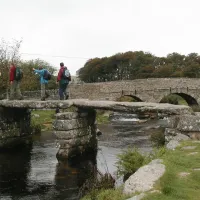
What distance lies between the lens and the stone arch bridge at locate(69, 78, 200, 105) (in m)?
38.8

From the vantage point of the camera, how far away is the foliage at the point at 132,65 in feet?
235

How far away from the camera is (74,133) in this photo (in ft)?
51.0

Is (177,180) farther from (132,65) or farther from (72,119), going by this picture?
(132,65)

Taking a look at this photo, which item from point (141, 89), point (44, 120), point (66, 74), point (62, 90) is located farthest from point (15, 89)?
point (141, 89)

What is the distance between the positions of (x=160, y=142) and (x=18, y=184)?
16.9 ft

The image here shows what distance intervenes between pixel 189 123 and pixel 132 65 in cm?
6668

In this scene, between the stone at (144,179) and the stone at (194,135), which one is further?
the stone at (194,135)

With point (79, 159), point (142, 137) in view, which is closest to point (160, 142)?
point (79, 159)

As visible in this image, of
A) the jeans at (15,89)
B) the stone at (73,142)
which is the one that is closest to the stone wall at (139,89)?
the jeans at (15,89)

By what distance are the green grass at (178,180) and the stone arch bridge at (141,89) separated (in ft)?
101

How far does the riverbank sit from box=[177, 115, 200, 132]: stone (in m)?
1.99

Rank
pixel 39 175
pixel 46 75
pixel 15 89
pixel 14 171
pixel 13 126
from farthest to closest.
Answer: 1. pixel 13 126
2. pixel 15 89
3. pixel 46 75
4. pixel 14 171
5. pixel 39 175

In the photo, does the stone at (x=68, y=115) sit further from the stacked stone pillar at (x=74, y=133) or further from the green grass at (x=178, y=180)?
the green grass at (x=178, y=180)

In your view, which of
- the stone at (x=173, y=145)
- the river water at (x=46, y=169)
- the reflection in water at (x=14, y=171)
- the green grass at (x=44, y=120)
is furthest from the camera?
the green grass at (x=44, y=120)
